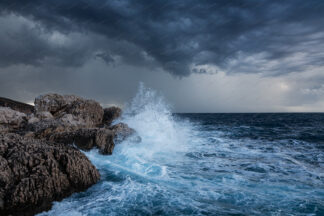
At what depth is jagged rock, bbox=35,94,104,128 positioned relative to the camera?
50.0ft

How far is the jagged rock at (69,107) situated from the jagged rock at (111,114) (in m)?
1.22

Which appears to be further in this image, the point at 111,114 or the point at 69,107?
the point at 111,114

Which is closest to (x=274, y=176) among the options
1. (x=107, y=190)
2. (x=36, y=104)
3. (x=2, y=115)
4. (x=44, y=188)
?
(x=107, y=190)

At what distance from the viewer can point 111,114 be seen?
62.1ft

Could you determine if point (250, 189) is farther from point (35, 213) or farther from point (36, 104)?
point (36, 104)

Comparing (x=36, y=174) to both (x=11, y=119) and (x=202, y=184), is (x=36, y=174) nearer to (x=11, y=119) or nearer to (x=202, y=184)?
(x=202, y=184)

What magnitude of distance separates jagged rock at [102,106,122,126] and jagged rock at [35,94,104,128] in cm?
122

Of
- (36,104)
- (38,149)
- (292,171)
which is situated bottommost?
(292,171)

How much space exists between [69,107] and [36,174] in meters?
12.2

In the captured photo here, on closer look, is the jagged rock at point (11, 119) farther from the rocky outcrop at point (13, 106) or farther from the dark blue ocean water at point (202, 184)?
the rocky outcrop at point (13, 106)

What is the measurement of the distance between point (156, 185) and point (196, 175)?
4.99 feet

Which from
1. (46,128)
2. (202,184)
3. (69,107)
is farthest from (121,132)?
(69,107)

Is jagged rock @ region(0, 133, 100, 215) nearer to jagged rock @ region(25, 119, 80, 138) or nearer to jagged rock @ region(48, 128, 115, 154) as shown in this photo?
jagged rock @ region(48, 128, 115, 154)

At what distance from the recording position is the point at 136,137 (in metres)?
11.6
